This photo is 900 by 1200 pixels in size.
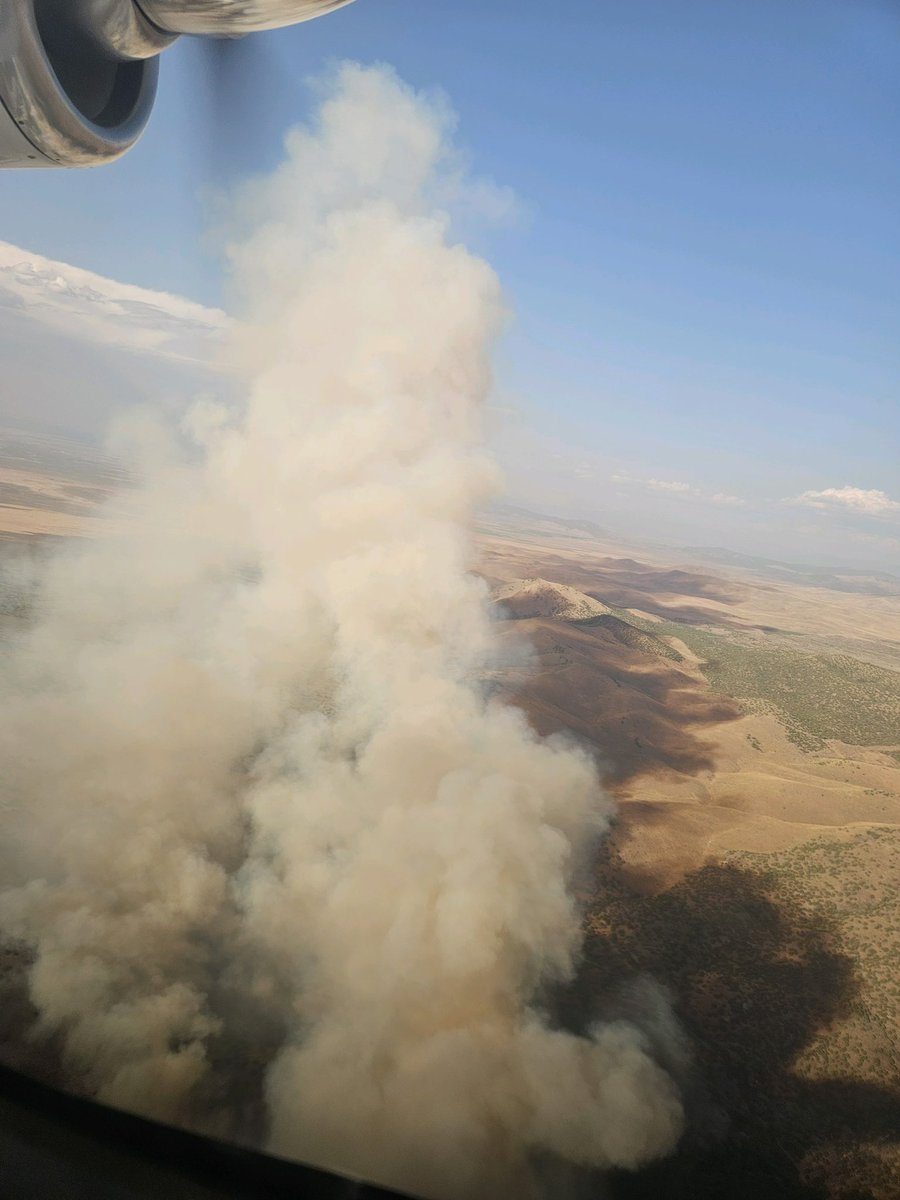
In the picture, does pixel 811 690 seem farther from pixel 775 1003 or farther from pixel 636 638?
pixel 775 1003

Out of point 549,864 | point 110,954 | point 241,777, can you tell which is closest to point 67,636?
point 241,777

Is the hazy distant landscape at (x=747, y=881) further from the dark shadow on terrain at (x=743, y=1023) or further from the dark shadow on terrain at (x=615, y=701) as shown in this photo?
the dark shadow on terrain at (x=615, y=701)

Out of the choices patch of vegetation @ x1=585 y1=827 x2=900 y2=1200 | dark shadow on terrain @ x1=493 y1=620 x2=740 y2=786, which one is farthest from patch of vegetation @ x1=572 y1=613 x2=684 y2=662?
patch of vegetation @ x1=585 y1=827 x2=900 y2=1200

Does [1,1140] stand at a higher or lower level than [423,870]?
higher

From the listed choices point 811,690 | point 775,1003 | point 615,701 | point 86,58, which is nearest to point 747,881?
point 775,1003

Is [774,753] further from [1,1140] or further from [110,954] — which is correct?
[1,1140]

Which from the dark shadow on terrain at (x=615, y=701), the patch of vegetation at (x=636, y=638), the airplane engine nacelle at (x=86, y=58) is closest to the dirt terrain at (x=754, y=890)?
the dark shadow on terrain at (x=615, y=701)
